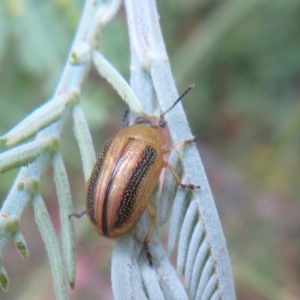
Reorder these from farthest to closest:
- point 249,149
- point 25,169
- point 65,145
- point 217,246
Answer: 1. point 249,149
2. point 65,145
3. point 25,169
4. point 217,246

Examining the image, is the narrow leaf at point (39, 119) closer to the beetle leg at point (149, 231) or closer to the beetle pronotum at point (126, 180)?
the beetle pronotum at point (126, 180)

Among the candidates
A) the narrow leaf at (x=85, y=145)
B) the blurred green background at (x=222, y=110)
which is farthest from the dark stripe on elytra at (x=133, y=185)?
the blurred green background at (x=222, y=110)

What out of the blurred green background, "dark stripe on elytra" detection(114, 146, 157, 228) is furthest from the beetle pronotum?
the blurred green background

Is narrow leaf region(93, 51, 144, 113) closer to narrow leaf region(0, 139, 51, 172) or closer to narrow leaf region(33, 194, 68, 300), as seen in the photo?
narrow leaf region(0, 139, 51, 172)

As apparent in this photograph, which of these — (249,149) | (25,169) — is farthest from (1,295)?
(25,169)

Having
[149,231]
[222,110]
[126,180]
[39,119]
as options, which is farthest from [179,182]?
[222,110]

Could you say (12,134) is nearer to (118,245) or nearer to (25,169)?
(25,169)
